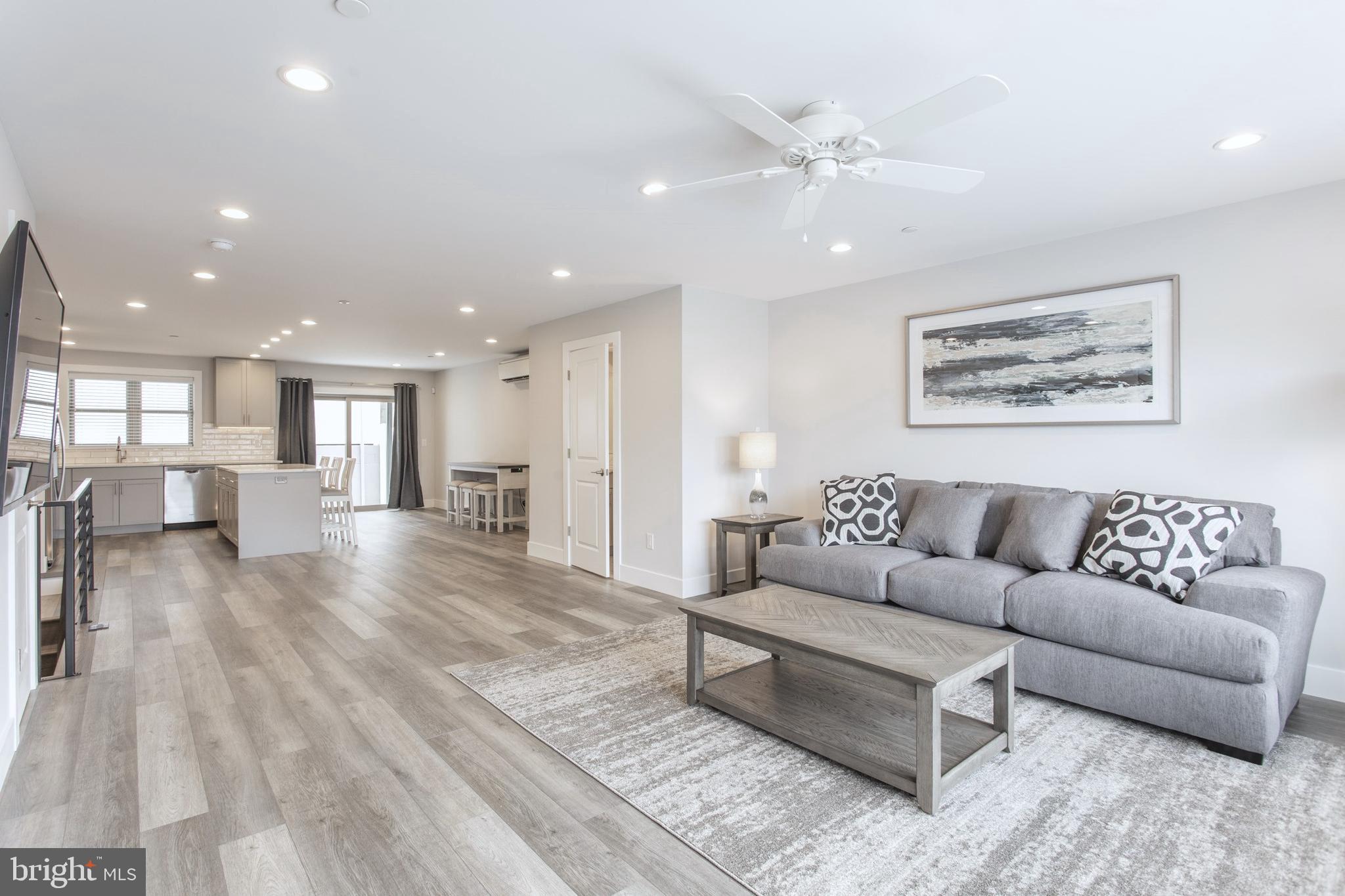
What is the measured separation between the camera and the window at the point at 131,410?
8.23 metres

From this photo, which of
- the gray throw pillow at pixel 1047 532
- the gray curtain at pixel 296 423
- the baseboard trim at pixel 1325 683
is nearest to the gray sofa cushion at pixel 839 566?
the gray throw pillow at pixel 1047 532

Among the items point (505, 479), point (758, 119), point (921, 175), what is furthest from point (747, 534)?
point (505, 479)

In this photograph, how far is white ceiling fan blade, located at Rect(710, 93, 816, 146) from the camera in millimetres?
1880

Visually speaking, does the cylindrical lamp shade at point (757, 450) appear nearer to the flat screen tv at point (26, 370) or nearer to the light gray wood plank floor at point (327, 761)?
the light gray wood plank floor at point (327, 761)

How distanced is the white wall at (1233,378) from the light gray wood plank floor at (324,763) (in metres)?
2.70

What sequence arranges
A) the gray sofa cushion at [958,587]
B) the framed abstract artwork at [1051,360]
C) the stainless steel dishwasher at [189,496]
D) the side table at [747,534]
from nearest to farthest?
the gray sofa cushion at [958,587] < the framed abstract artwork at [1051,360] < the side table at [747,534] < the stainless steel dishwasher at [189,496]

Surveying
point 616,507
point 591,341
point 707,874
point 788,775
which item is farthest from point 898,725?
point 591,341

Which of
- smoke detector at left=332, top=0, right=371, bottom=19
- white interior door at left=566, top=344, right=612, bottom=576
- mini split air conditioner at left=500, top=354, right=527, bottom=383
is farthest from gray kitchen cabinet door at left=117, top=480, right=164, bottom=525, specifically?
smoke detector at left=332, top=0, right=371, bottom=19

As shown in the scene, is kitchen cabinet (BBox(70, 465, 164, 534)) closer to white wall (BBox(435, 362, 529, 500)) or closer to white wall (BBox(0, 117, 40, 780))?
white wall (BBox(435, 362, 529, 500))

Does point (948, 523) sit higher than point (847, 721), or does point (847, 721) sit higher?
point (948, 523)

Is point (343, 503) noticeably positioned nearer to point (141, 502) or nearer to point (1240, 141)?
point (141, 502)

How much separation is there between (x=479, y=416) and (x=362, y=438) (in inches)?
84.0

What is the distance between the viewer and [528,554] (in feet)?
22.0

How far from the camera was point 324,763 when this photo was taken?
2.42 m
